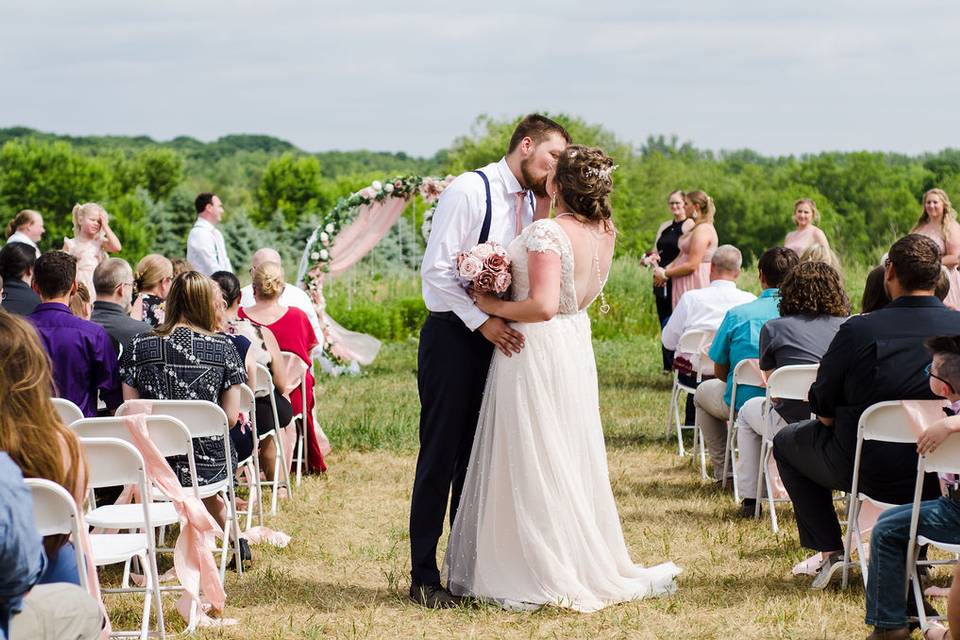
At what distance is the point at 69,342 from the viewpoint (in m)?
5.86

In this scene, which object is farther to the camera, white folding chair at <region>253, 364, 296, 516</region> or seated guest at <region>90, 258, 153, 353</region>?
white folding chair at <region>253, 364, 296, 516</region>

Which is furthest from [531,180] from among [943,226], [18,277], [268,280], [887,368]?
[943,226]

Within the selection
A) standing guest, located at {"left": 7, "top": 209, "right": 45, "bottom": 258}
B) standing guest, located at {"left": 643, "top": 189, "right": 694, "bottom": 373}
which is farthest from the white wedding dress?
standing guest, located at {"left": 643, "top": 189, "right": 694, "bottom": 373}

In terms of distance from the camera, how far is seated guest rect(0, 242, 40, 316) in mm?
7512

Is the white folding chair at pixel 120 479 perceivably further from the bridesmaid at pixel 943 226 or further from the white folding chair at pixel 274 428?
the bridesmaid at pixel 943 226

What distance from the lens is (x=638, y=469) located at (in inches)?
337

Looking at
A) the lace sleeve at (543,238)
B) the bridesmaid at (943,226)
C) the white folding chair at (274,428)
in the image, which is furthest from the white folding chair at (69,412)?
the bridesmaid at (943,226)

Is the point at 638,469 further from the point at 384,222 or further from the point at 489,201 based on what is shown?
the point at 384,222

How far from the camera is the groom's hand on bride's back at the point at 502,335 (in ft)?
16.1

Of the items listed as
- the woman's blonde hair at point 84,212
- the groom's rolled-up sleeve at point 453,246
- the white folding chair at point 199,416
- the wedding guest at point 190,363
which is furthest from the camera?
the woman's blonde hair at point 84,212

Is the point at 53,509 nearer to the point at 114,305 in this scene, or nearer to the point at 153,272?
the point at 114,305

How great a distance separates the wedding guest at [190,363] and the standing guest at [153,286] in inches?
79.6

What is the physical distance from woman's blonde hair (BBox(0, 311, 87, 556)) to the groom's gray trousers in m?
1.83

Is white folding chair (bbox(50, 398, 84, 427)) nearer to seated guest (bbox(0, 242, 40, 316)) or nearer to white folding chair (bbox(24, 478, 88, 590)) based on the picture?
white folding chair (bbox(24, 478, 88, 590))
